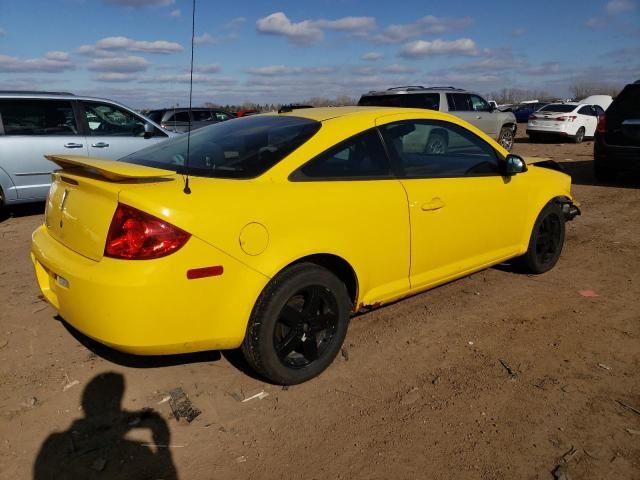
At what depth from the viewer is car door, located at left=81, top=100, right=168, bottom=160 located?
759cm

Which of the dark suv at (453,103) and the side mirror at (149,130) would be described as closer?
the side mirror at (149,130)

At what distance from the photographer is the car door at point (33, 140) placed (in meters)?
6.92

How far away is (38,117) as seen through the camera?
7.18 metres

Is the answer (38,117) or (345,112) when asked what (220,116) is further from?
(345,112)

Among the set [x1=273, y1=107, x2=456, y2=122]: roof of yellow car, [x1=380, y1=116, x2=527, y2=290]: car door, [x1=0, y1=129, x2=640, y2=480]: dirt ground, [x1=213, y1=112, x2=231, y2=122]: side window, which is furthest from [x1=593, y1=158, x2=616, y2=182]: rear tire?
[x1=213, y1=112, x2=231, y2=122]: side window

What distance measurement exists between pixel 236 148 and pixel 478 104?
12266 millimetres

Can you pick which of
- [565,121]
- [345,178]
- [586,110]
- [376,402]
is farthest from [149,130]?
[586,110]

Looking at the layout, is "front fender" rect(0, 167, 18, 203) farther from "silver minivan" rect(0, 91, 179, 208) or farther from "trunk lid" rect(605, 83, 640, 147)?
"trunk lid" rect(605, 83, 640, 147)

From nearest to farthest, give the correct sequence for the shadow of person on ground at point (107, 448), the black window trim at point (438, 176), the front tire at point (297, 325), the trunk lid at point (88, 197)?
the shadow of person on ground at point (107, 448) → the trunk lid at point (88, 197) → the front tire at point (297, 325) → the black window trim at point (438, 176)

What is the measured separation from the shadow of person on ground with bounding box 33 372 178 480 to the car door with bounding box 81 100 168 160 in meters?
5.58

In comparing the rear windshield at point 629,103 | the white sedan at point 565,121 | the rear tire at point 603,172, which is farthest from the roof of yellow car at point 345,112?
the white sedan at point 565,121

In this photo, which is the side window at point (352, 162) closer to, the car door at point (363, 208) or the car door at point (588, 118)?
the car door at point (363, 208)

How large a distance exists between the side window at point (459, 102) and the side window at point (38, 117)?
336 inches

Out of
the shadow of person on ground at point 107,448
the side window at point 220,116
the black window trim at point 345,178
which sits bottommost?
the shadow of person on ground at point 107,448
